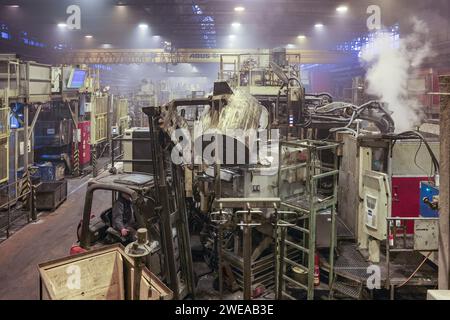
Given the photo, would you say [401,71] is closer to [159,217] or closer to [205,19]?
[205,19]

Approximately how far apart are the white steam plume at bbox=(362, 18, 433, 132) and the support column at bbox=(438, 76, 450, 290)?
8155 millimetres

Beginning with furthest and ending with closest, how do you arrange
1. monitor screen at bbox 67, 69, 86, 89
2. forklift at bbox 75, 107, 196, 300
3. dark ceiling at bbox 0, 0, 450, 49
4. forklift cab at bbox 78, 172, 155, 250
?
dark ceiling at bbox 0, 0, 450, 49, monitor screen at bbox 67, 69, 86, 89, forklift cab at bbox 78, 172, 155, 250, forklift at bbox 75, 107, 196, 300

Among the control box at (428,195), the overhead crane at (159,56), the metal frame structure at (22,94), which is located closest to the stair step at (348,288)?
the control box at (428,195)

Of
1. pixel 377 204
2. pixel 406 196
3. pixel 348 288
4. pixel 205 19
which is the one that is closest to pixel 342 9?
pixel 205 19

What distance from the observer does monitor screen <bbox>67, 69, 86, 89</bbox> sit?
1423 centimetres

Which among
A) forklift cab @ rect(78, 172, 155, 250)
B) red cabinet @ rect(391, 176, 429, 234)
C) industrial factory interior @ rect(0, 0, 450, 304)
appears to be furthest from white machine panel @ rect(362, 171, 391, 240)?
forklift cab @ rect(78, 172, 155, 250)

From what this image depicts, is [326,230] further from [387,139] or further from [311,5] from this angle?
[311,5]

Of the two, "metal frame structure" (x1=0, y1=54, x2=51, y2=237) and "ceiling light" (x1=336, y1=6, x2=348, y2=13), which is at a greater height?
"ceiling light" (x1=336, y1=6, x2=348, y2=13)

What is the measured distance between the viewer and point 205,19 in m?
23.9

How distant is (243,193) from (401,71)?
39.4 feet

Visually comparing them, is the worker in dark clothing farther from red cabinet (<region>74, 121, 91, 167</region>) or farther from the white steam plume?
red cabinet (<region>74, 121, 91, 167</region>)

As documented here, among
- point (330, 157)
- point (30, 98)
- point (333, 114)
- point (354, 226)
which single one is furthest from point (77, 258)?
point (30, 98)

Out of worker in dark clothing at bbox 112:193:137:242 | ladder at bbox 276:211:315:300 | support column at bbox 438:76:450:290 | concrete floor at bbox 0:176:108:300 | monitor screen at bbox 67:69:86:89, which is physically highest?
monitor screen at bbox 67:69:86:89

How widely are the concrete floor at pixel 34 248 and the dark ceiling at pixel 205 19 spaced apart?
11.8 meters
